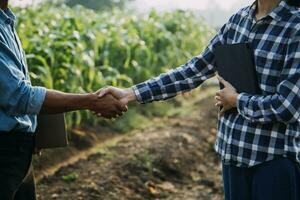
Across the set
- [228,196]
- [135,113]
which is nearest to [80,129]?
[135,113]

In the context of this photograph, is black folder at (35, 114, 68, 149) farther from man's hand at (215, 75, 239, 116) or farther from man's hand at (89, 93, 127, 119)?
man's hand at (215, 75, 239, 116)

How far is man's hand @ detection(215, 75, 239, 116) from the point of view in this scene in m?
2.14

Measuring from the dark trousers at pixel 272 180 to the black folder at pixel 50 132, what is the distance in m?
0.76

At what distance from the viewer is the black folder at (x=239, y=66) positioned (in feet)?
6.89

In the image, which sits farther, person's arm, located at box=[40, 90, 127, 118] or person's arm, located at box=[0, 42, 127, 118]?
person's arm, located at box=[40, 90, 127, 118]

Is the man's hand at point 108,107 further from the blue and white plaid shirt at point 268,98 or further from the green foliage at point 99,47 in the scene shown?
the green foliage at point 99,47

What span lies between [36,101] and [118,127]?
3.56 metres

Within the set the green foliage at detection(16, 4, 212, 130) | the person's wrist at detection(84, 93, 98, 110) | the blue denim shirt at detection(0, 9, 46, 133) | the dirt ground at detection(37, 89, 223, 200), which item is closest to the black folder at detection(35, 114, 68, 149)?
the person's wrist at detection(84, 93, 98, 110)

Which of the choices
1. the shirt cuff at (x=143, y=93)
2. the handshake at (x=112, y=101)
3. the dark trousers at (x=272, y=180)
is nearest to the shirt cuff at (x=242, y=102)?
the dark trousers at (x=272, y=180)

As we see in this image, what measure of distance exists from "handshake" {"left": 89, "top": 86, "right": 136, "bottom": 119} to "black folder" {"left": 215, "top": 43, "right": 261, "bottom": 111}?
0.49 m

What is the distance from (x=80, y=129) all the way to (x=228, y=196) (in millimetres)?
3148

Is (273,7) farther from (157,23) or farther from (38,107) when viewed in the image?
(157,23)

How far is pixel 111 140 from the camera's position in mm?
5352

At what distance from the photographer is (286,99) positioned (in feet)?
6.52
